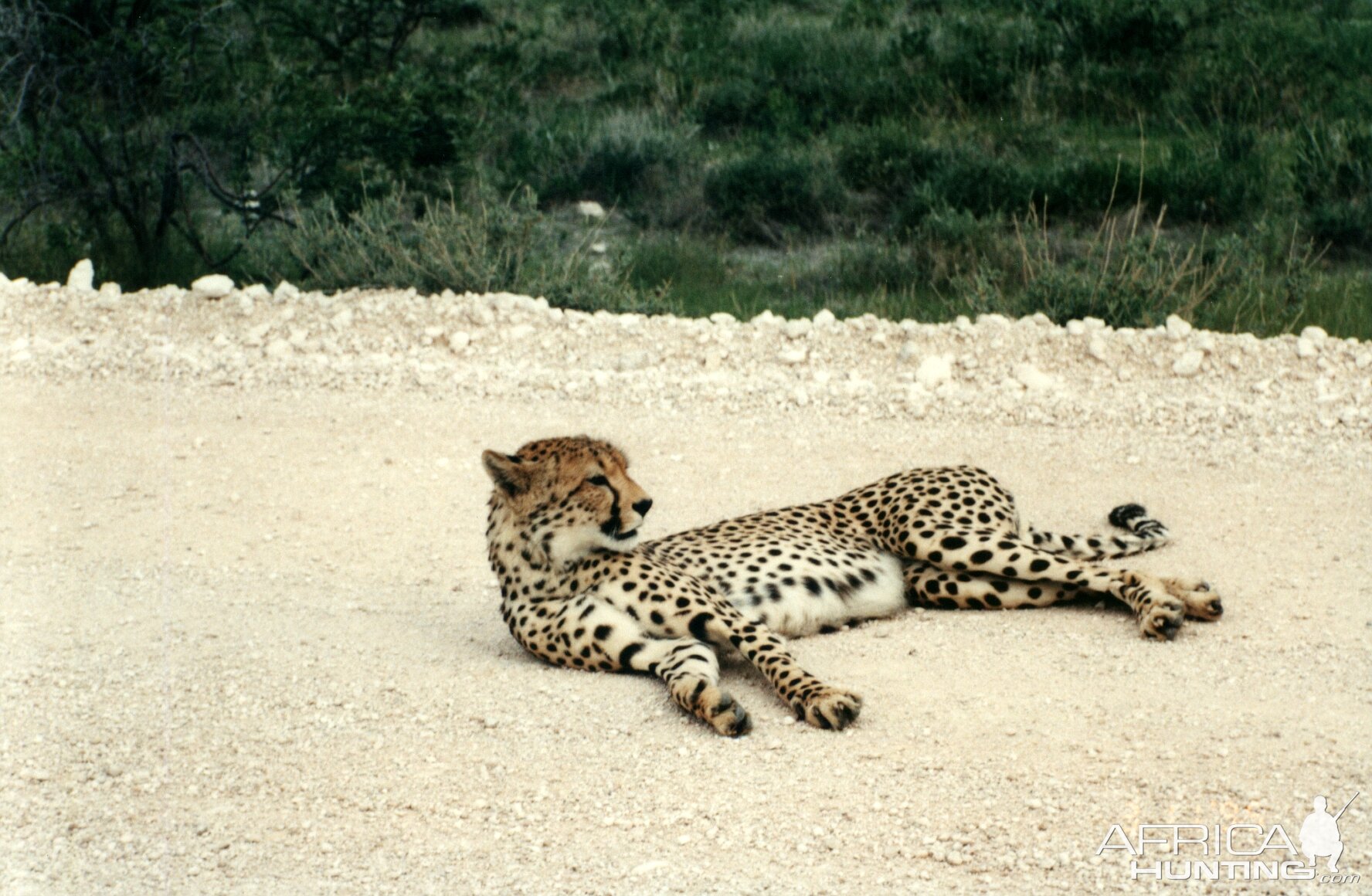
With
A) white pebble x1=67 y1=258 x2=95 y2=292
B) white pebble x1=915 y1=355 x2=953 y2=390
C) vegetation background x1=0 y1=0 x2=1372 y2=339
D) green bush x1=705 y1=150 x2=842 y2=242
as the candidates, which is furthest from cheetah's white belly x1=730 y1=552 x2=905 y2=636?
green bush x1=705 y1=150 x2=842 y2=242

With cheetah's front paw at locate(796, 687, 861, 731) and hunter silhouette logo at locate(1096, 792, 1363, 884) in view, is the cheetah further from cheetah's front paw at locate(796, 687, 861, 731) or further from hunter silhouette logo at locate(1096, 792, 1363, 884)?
hunter silhouette logo at locate(1096, 792, 1363, 884)

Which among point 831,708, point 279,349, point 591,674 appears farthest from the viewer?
point 279,349

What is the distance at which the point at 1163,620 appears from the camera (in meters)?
4.08

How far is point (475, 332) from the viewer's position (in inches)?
304

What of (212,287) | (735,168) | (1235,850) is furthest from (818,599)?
(735,168)

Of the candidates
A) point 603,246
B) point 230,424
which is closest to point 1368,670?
point 230,424

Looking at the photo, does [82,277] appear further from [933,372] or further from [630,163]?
[933,372]

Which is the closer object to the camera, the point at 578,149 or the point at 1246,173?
the point at 1246,173

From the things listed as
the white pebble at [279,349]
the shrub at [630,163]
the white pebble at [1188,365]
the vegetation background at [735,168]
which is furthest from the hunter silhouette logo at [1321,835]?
the shrub at [630,163]

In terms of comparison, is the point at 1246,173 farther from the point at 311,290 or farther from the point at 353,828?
the point at 353,828

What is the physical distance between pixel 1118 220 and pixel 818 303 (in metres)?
2.61

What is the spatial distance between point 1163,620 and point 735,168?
8454 millimetres

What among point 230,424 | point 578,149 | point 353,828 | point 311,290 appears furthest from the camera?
point 578,149

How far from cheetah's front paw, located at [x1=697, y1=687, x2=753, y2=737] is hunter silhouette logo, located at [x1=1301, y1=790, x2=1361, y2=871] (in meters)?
1.18
